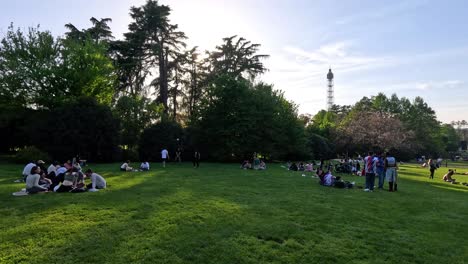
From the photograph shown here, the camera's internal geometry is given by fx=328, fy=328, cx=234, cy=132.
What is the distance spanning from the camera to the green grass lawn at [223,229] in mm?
6406

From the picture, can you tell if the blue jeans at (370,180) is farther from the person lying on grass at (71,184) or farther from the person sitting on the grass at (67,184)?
the person sitting on the grass at (67,184)

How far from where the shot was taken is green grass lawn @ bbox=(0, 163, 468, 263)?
6.41 m

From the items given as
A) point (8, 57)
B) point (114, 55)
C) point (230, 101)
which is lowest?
point (230, 101)

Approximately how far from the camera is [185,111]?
5006 centimetres

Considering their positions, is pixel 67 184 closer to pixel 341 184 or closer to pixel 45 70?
pixel 341 184

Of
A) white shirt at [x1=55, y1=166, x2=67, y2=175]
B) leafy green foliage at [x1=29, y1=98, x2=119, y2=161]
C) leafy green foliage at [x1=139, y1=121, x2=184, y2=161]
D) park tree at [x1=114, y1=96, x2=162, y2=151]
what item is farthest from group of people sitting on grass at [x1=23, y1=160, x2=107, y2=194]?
park tree at [x1=114, y1=96, x2=162, y2=151]

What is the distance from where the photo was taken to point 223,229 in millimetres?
7863

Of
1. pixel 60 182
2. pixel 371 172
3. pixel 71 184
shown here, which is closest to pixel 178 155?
pixel 60 182

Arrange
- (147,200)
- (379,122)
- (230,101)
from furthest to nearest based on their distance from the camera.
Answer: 1. (379,122)
2. (230,101)
3. (147,200)

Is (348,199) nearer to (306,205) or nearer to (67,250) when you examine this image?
(306,205)

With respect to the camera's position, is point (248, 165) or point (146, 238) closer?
point (146, 238)

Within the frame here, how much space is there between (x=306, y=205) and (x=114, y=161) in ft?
85.9

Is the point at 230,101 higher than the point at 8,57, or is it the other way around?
the point at 8,57

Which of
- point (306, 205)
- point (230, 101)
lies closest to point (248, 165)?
point (230, 101)
